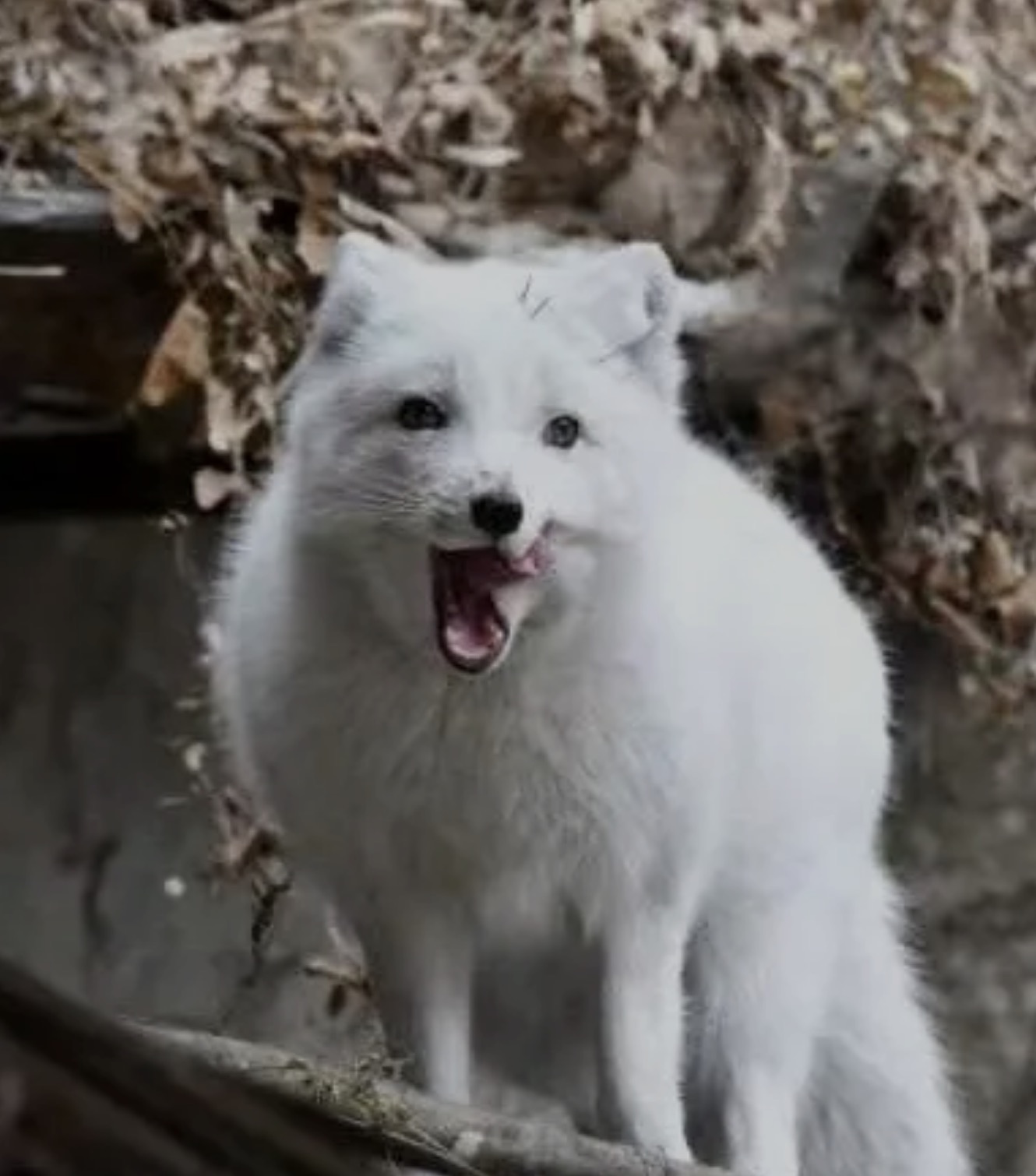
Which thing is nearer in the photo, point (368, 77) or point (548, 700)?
point (548, 700)

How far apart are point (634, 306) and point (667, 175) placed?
0.84 metres

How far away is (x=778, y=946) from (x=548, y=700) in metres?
0.28

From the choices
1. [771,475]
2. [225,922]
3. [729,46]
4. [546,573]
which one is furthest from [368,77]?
[546,573]

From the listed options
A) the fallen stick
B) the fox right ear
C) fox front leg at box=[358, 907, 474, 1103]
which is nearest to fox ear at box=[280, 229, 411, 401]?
the fox right ear

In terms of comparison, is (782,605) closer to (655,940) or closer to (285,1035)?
(655,940)

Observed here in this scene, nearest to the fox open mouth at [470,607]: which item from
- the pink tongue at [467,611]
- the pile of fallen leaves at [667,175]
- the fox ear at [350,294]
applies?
the pink tongue at [467,611]

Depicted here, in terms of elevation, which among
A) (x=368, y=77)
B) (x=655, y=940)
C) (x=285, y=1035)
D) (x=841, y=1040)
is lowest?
(x=285, y=1035)

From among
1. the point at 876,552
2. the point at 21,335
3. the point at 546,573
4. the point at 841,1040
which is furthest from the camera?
the point at 876,552

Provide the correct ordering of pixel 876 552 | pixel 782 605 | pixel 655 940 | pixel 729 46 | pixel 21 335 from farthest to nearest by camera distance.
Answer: pixel 876 552, pixel 729 46, pixel 21 335, pixel 782 605, pixel 655 940

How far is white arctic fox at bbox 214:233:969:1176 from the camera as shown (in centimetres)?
148

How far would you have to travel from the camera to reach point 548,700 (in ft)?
5.09

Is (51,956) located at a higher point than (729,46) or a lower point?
lower

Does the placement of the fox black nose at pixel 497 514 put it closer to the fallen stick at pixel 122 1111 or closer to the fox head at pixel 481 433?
the fox head at pixel 481 433

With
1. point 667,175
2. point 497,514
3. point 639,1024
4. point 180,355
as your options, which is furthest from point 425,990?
point 667,175
